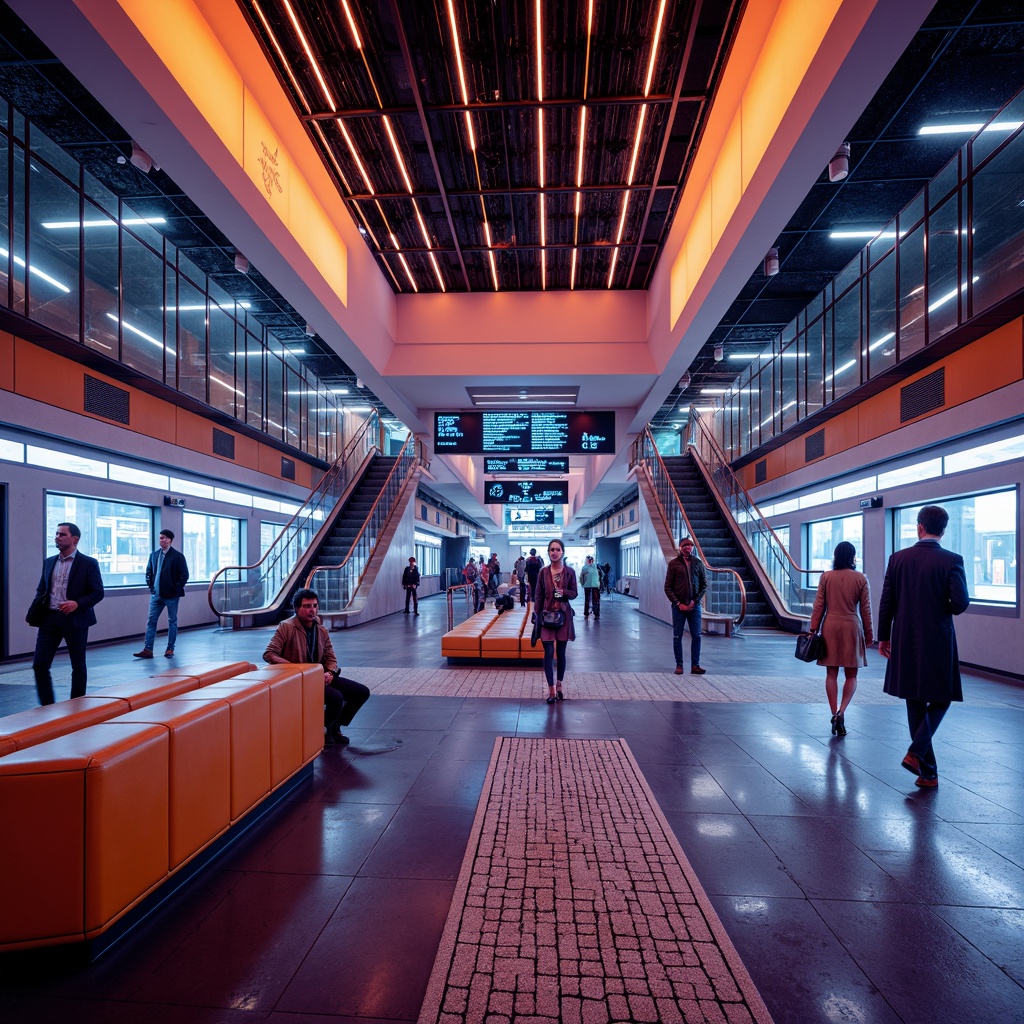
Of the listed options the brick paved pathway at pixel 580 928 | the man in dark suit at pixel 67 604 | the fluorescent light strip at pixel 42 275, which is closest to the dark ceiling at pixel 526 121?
the fluorescent light strip at pixel 42 275

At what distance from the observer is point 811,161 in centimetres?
557

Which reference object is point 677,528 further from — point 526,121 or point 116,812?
point 116,812

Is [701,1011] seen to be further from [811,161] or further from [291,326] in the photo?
[291,326]

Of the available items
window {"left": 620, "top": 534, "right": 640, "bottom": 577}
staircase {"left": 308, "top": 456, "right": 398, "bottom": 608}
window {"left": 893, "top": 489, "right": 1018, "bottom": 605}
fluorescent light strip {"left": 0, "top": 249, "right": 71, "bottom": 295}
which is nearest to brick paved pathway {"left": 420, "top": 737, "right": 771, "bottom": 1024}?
window {"left": 893, "top": 489, "right": 1018, "bottom": 605}

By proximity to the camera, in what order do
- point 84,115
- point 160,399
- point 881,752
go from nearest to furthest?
point 881,752 < point 84,115 < point 160,399

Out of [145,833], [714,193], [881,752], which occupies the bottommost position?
[881,752]

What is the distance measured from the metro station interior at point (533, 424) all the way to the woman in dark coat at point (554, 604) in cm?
48

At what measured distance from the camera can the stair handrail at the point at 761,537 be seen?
1251 centimetres

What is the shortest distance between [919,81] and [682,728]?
676cm

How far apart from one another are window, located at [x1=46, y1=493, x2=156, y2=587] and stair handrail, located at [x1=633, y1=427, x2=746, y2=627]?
10609mm

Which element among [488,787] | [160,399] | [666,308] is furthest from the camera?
[160,399]

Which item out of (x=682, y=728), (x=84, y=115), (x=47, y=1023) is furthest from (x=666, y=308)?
(x=47, y=1023)

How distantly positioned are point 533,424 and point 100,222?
7.86 metres

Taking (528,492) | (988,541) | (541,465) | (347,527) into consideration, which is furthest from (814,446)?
(347,527)
